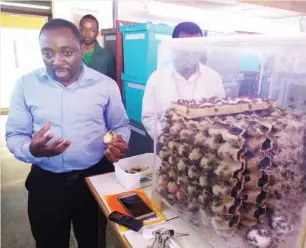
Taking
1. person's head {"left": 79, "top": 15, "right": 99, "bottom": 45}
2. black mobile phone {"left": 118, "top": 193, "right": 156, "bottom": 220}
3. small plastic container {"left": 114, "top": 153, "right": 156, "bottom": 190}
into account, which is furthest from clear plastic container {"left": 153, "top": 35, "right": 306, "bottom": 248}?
person's head {"left": 79, "top": 15, "right": 99, "bottom": 45}

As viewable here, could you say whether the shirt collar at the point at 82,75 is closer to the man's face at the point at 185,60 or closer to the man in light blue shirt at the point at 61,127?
the man in light blue shirt at the point at 61,127

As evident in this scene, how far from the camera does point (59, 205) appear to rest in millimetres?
1192

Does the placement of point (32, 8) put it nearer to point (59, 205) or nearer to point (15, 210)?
point (15, 210)

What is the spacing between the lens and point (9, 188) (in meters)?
2.56

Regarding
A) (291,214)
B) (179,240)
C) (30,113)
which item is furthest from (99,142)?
(291,214)

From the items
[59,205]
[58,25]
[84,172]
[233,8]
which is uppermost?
[233,8]

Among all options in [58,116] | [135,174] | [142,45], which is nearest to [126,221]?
[135,174]

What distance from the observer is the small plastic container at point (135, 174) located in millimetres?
1037

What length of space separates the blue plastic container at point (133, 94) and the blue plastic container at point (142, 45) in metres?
0.06

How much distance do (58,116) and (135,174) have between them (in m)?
0.44

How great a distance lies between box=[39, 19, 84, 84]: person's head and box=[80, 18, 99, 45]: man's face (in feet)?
3.64

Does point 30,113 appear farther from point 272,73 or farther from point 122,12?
point 122,12

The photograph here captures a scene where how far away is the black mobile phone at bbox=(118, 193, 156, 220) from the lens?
33.2 inches

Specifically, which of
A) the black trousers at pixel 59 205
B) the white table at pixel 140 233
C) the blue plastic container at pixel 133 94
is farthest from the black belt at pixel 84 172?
the blue plastic container at pixel 133 94
